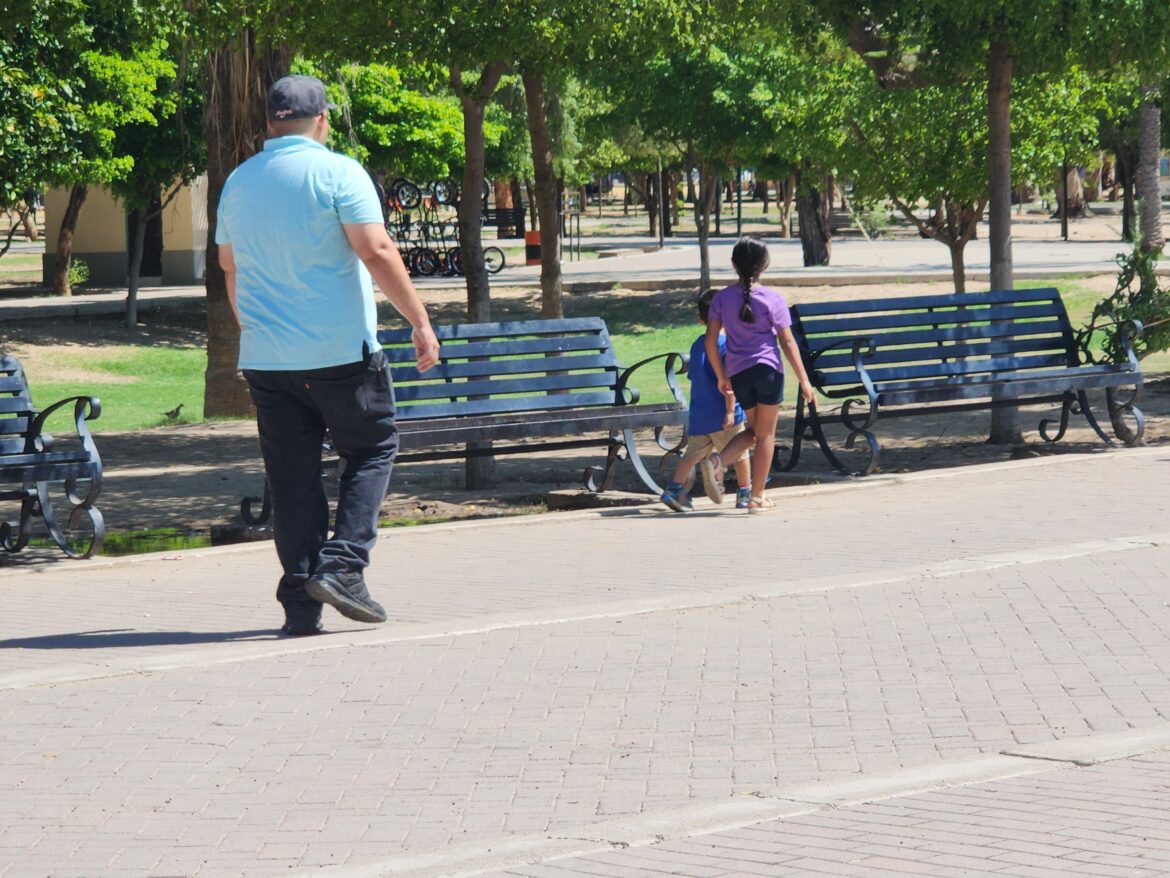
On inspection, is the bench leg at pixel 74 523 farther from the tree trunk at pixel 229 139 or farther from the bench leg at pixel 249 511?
the tree trunk at pixel 229 139

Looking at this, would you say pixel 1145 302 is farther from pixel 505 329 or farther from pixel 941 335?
pixel 505 329

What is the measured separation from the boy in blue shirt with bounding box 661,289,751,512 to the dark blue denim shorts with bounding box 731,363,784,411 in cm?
11

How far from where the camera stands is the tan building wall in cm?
4097

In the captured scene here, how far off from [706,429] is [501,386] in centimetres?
147

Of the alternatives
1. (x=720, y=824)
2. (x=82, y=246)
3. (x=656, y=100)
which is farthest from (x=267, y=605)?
(x=82, y=246)

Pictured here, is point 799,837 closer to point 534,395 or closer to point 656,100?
point 534,395

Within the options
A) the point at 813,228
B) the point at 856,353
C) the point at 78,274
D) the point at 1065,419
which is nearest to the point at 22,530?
the point at 856,353

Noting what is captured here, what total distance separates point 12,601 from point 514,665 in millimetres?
2656

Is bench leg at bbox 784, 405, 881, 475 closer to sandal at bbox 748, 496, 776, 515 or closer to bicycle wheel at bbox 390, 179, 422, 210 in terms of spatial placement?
sandal at bbox 748, 496, 776, 515

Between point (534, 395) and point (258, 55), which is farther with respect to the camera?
point (258, 55)

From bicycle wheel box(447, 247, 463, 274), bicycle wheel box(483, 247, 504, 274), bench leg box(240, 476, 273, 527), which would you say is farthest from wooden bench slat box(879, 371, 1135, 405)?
bicycle wheel box(447, 247, 463, 274)

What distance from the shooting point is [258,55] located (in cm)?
1554

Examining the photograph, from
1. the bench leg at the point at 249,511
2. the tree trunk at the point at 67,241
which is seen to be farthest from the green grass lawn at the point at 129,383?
the bench leg at the point at 249,511

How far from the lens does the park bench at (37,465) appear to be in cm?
872
